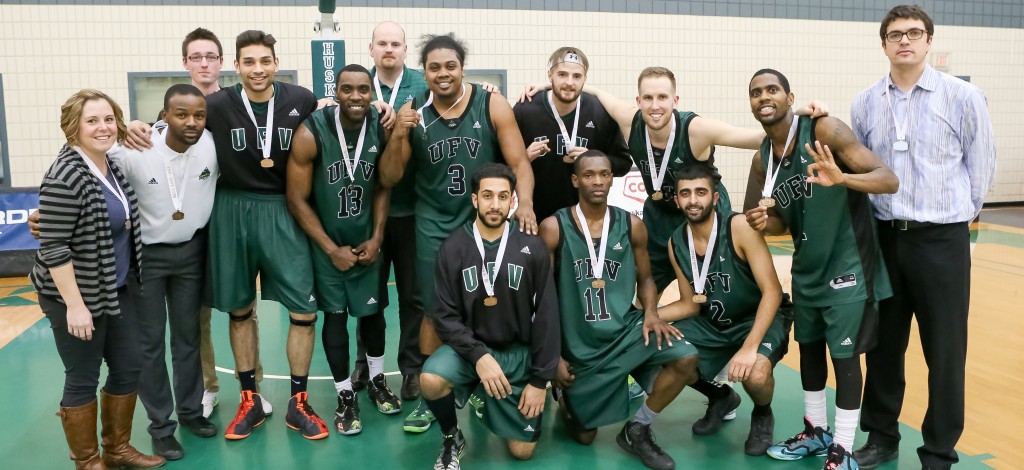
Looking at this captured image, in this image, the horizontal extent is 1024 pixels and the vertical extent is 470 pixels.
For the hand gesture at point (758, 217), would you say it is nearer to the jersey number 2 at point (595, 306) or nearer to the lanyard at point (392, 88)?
the jersey number 2 at point (595, 306)

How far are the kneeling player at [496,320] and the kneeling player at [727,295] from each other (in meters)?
0.72

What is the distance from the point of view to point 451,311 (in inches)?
145

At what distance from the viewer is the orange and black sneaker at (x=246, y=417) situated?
4023 mm

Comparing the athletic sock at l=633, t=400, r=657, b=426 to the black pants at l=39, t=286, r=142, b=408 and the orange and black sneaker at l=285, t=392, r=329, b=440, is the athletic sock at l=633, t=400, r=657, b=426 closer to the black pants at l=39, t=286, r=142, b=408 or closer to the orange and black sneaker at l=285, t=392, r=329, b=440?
the orange and black sneaker at l=285, t=392, r=329, b=440

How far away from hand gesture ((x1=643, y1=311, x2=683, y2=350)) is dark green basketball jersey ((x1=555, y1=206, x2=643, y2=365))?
7cm

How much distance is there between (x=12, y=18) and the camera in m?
8.38

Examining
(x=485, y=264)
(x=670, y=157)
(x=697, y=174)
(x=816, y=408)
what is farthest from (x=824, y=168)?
(x=485, y=264)

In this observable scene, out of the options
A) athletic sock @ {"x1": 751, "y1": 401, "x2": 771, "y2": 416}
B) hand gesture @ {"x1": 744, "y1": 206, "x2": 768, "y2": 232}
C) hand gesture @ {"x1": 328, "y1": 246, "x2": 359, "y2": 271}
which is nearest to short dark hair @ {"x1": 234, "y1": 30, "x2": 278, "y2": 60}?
hand gesture @ {"x1": 328, "y1": 246, "x2": 359, "y2": 271}

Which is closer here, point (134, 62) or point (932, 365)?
point (932, 365)

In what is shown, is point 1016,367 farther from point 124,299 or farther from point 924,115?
point 124,299

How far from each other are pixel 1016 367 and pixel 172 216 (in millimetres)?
5051

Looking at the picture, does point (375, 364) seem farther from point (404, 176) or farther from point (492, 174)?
point (492, 174)

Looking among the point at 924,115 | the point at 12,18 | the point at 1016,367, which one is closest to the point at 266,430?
the point at 924,115

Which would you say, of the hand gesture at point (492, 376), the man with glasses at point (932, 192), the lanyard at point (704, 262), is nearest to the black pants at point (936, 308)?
the man with glasses at point (932, 192)
